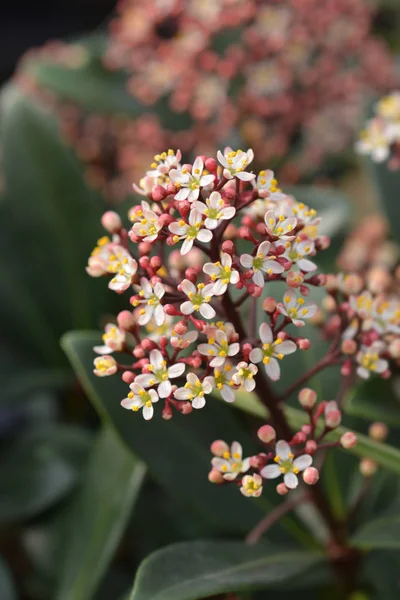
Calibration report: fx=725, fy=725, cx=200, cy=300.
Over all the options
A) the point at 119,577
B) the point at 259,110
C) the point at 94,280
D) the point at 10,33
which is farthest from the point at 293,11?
the point at 10,33

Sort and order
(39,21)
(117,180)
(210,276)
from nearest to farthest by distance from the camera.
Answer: (210,276), (117,180), (39,21)

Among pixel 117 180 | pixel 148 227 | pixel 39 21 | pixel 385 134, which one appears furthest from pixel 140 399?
pixel 39 21

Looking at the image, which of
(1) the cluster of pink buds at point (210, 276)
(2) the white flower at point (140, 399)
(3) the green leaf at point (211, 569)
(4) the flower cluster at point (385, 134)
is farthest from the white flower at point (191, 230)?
(4) the flower cluster at point (385, 134)

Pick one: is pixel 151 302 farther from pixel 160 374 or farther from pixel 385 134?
pixel 385 134

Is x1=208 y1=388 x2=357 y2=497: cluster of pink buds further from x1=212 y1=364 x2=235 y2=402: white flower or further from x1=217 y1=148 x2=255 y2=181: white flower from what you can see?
x1=217 y1=148 x2=255 y2=181: white flower

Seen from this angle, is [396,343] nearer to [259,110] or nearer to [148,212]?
[148,212]

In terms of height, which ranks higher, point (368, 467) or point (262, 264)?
point (262, 264)

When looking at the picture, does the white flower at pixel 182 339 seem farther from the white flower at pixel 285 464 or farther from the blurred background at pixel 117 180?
the blurred background at pixel 117 180
